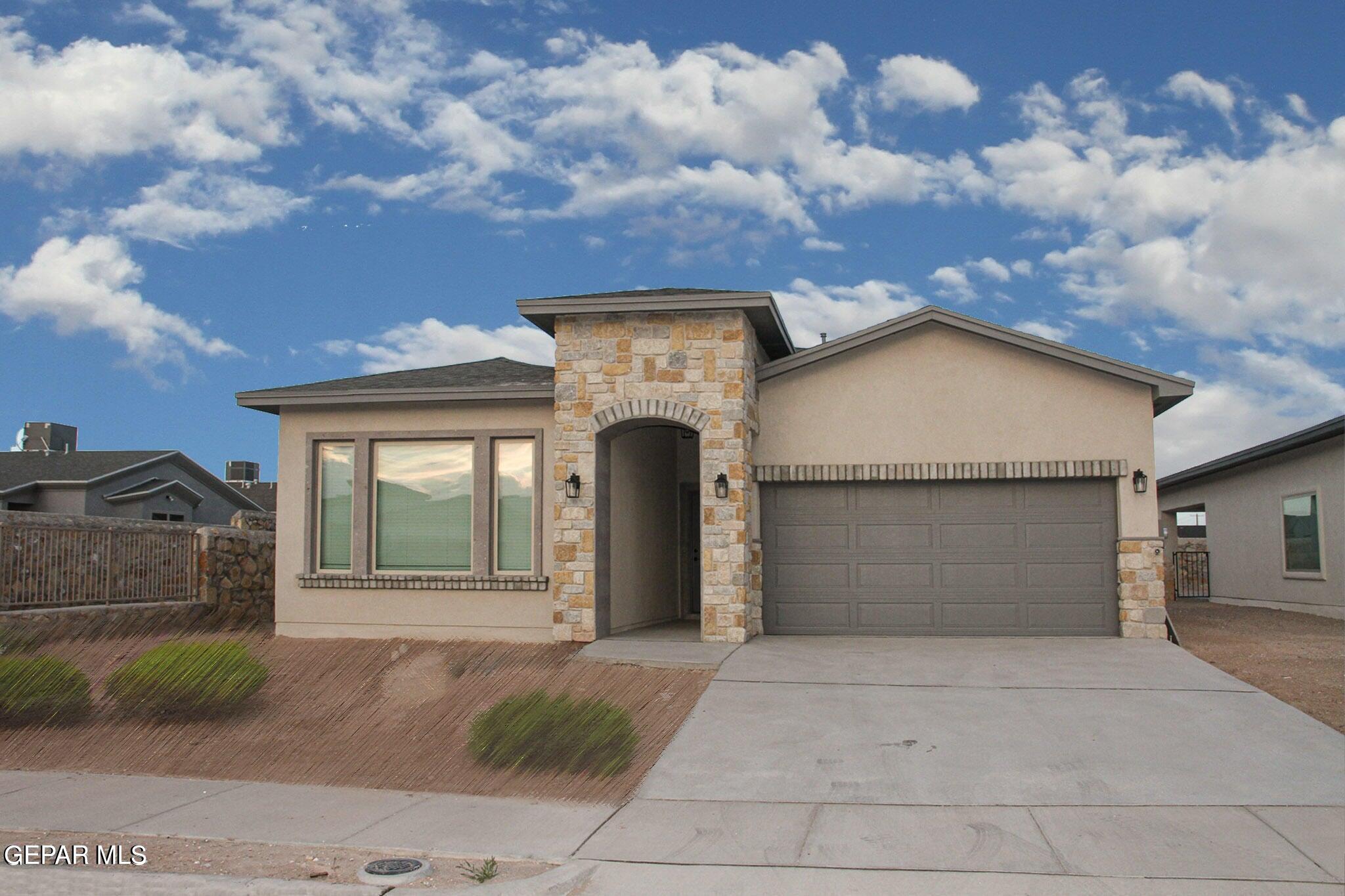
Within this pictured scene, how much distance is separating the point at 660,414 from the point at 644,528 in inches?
108

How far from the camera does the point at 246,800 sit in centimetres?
835

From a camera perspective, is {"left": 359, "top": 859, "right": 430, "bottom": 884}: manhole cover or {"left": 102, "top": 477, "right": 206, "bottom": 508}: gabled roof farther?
{"left": 102, "top": 477, "right": 206, "bottom": 508}: gabled roof

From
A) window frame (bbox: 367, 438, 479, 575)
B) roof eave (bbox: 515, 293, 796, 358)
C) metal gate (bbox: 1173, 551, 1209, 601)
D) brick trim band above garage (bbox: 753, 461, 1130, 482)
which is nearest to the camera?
roof eave (bbox: 515, 293, 796, 358)

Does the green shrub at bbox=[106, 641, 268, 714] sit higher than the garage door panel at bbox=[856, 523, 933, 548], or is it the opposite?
the garage door panel at bbox=[856, 523, 933, 548]

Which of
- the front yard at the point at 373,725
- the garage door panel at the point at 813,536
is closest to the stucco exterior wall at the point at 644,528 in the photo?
the front yard at the point at 373,725

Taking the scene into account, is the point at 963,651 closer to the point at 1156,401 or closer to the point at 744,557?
the point at 744,557

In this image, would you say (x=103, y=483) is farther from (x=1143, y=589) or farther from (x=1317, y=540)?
(x=1317, y=540)

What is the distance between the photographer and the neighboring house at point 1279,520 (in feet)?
50.2

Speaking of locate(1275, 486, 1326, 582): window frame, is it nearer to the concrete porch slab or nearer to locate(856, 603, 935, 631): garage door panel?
locate(856, 603, 935, 631): garage door panel

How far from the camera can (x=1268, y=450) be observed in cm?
1684

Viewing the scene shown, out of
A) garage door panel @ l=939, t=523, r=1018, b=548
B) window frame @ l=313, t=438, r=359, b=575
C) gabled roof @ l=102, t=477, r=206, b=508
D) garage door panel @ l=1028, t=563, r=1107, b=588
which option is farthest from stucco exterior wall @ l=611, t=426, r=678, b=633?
gabled roof @ l=102, t=477, r=206, b=508

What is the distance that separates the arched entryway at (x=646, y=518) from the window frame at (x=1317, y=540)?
9237 millimetres

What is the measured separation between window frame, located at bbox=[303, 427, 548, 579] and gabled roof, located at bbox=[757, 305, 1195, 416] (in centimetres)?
326

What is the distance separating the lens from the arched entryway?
12.6 metres
